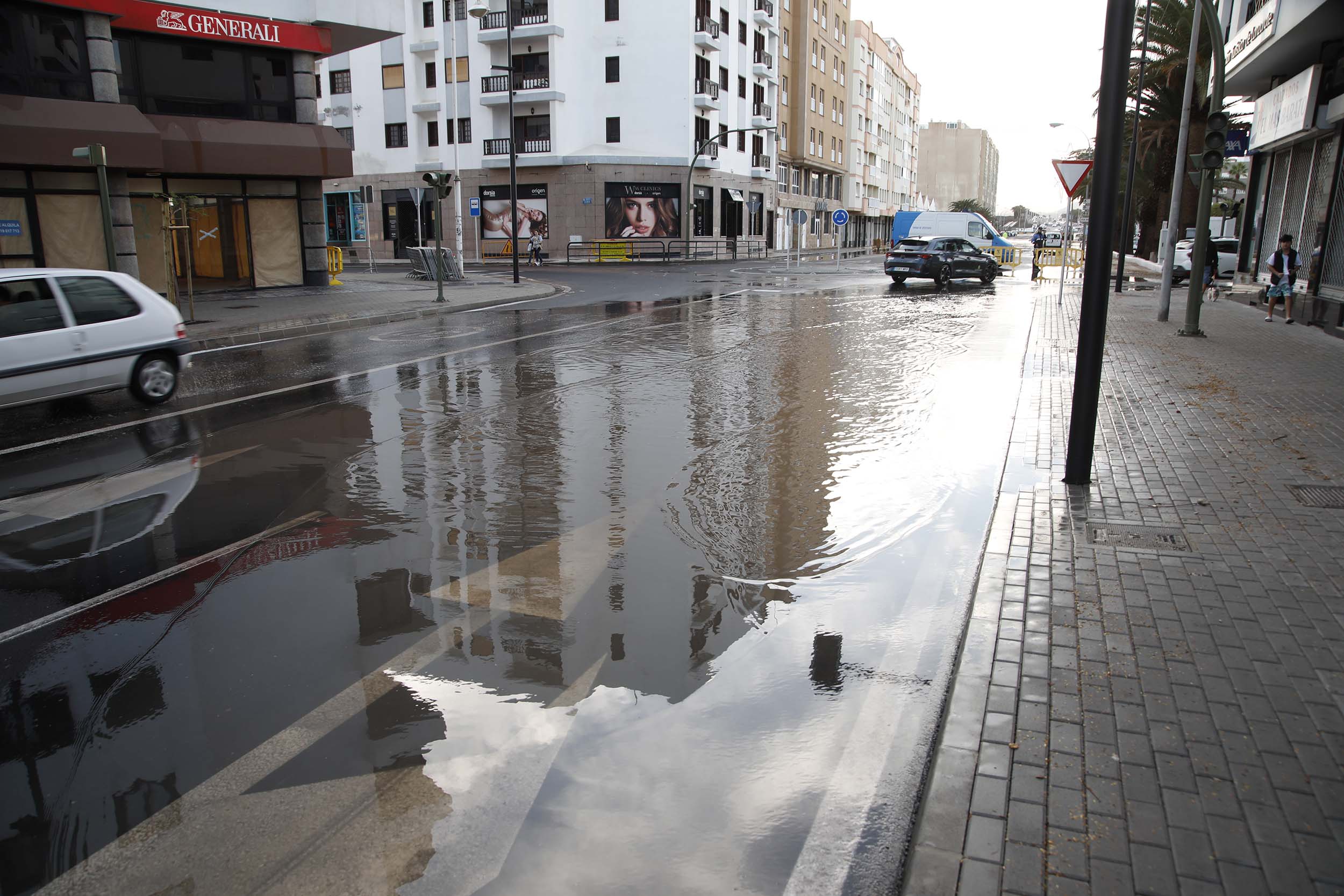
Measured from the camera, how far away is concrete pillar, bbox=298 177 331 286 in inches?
1006

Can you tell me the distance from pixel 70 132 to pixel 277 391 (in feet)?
38.7

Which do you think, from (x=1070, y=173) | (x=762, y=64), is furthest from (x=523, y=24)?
(x=1070, y=173)

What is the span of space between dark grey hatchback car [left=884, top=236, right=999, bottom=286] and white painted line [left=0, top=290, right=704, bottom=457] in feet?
50.4

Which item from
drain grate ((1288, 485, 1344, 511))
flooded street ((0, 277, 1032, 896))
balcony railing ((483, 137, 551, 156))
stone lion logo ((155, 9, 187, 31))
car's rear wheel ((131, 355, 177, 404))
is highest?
balcony railing ((483, 137, 551, 156))

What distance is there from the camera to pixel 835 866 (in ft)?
9.36

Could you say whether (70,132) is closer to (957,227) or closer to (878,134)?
(957,227)

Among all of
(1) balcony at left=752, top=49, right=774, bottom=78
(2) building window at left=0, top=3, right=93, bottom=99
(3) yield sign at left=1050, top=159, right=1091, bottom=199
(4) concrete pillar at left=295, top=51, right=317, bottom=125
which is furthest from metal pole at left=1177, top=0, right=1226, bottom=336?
(1) balcony at left=752, top=49, right=774, bottom=78

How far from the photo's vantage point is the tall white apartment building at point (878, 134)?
88.2m

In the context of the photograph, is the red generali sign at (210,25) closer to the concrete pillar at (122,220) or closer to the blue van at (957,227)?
the concrete pillar at (122,220)

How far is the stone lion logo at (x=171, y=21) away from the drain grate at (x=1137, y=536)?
23.5m

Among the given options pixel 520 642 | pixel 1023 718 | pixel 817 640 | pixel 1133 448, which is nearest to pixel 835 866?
pixel 1023 718

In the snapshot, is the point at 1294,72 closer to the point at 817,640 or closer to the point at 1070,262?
the point at 1070,262

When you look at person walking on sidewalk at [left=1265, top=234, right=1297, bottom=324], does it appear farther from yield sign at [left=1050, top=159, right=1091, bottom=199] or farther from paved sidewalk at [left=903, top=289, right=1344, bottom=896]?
paved sidewalk at [left=903, top=289, right=1344, bottom=896]

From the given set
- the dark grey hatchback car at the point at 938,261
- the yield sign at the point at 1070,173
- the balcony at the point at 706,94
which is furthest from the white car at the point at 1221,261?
the balcony at the point at 706,94
